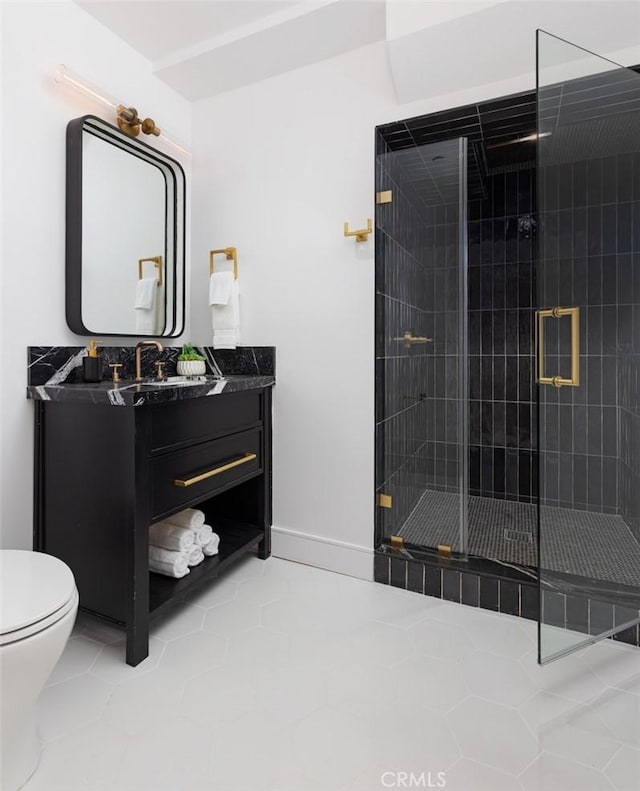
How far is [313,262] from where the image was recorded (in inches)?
91.8

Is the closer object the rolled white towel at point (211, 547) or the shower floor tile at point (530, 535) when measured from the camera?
the shower floor tile at point (530, 535)

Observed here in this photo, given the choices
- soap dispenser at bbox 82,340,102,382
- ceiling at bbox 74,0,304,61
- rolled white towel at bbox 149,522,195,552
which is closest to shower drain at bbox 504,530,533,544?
rolled white towel at bbox 149,522,195,552

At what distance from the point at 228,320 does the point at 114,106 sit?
109 centimetres

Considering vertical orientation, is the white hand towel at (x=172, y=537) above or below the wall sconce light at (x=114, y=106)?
below

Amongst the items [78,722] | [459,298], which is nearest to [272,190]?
[459,298]

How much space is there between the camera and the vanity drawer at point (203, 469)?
171 cm

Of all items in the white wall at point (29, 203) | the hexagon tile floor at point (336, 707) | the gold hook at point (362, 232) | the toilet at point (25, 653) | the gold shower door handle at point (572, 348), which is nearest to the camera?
the toilet at point (25, 653)

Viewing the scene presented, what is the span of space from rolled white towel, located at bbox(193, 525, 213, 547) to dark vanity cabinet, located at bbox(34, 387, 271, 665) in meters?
0.08

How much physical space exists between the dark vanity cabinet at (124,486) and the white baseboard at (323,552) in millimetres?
409

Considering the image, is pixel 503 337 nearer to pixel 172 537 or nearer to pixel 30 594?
pixel 172 537

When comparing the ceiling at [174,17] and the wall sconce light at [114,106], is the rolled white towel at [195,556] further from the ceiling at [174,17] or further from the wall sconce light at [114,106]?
the ceiling at [174,17]

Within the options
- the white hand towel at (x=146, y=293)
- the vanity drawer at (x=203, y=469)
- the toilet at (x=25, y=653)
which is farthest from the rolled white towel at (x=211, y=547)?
the white hand towel at (x=146, y=293)

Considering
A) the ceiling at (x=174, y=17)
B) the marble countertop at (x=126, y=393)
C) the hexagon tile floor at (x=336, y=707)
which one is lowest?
the hexagon tile floor at (x=336, y=707)

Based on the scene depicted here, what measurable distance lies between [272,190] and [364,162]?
0.50 metres
